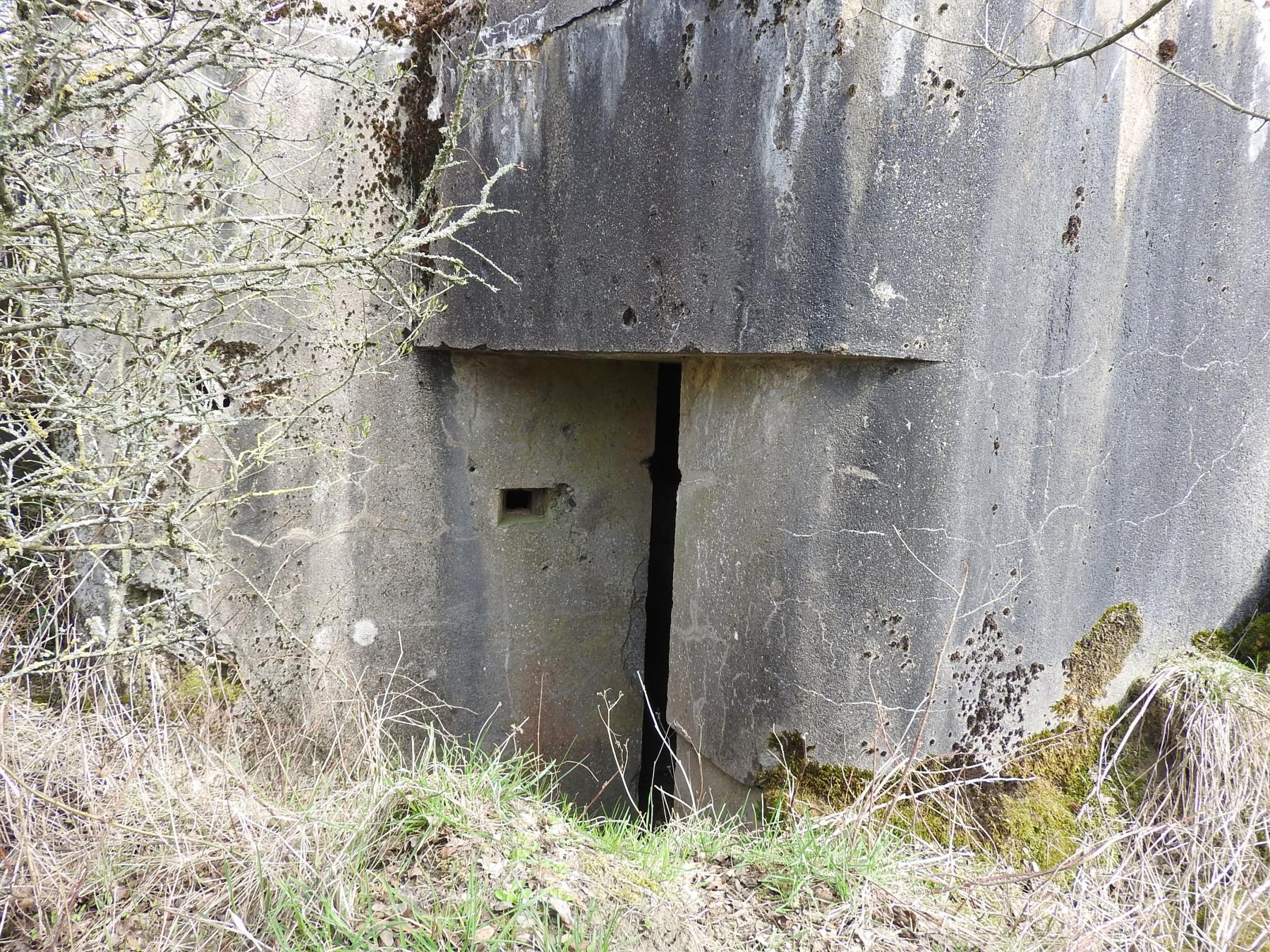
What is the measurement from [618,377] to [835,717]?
1805 millimetres

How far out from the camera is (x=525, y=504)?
388 cm

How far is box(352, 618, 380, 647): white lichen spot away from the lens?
3479mm

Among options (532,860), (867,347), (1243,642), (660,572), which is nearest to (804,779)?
(532,860)

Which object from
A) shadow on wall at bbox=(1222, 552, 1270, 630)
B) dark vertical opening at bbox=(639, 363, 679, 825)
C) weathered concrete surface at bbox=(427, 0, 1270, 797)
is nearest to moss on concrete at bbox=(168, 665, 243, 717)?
weathered concrete surface at bbox=(427, 0, 1270, 797)

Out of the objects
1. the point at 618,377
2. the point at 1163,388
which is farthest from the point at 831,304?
the point at 618,377

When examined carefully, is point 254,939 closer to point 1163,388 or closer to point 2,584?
point 2,584

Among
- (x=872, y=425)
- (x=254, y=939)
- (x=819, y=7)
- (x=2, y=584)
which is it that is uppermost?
(x=819, y=7)

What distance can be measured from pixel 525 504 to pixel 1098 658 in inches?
84.3

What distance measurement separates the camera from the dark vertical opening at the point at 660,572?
13.6 feet

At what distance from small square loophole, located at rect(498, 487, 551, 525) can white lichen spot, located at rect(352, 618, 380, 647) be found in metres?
0.66

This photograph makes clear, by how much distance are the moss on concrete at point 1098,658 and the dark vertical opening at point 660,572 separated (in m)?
1.68

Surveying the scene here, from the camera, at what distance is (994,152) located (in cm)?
240

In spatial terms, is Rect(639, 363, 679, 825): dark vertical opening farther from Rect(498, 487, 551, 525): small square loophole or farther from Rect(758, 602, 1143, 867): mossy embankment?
Rect(758, 602, 1143, 867): mossy embankment

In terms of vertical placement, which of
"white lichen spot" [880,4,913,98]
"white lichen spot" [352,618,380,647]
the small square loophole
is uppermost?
"white lichen spot" [880,4,913,98]
